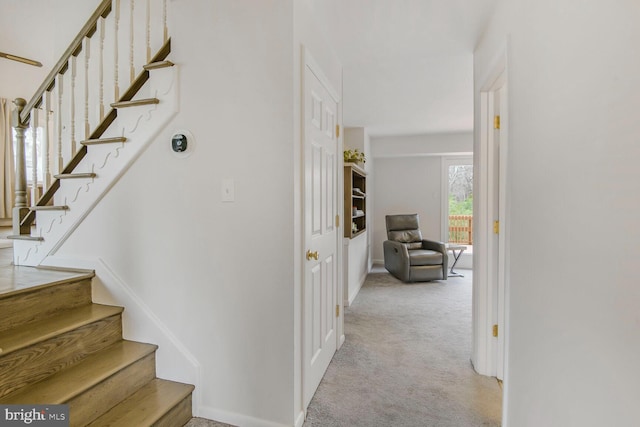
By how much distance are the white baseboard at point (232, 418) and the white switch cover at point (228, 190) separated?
46.4 inches

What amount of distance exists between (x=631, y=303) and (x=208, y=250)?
1.71 meters

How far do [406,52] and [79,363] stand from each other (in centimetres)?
302

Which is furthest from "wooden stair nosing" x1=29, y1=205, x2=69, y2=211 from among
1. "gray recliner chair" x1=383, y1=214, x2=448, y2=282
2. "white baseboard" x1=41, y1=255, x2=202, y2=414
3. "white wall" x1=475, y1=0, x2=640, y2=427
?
"gray recliner chair" x1=383, y1=214, x2=448, y2=282

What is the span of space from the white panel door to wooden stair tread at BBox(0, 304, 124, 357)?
46.7 inches

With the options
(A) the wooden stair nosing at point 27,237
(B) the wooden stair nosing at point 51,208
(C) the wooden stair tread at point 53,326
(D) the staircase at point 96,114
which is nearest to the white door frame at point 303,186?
(D) the staircase at point 96,114

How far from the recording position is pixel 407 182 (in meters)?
6.38

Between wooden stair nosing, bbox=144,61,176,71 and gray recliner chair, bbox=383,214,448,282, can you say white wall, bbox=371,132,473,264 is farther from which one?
wooden stair nosing, bbox=144,61,176,71

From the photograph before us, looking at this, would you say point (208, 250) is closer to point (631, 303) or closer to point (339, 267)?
point (339, 267)

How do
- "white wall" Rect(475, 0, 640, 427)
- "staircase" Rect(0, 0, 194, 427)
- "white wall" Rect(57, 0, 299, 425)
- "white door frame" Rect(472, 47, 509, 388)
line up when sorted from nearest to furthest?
"white wall" Rect(475, 0, 640, 427) < "staircase" Rect(0, 0, 194, 427) < "white wall" Rect(57, 0, 299, 425) < "white door frame" Rect(472, 47, 509, 388)

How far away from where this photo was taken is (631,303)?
751mm

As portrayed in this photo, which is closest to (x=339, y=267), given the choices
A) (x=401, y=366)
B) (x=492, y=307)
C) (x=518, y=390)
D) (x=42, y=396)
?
(x=401, y=366)

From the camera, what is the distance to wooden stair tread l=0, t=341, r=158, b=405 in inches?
54.9

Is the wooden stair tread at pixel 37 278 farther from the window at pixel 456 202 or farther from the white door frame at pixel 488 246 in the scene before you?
the window at pixel 456 202

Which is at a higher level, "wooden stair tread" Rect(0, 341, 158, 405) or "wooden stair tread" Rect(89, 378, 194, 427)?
"wooden stair tread" Rect(0, 341, 158, 405)
